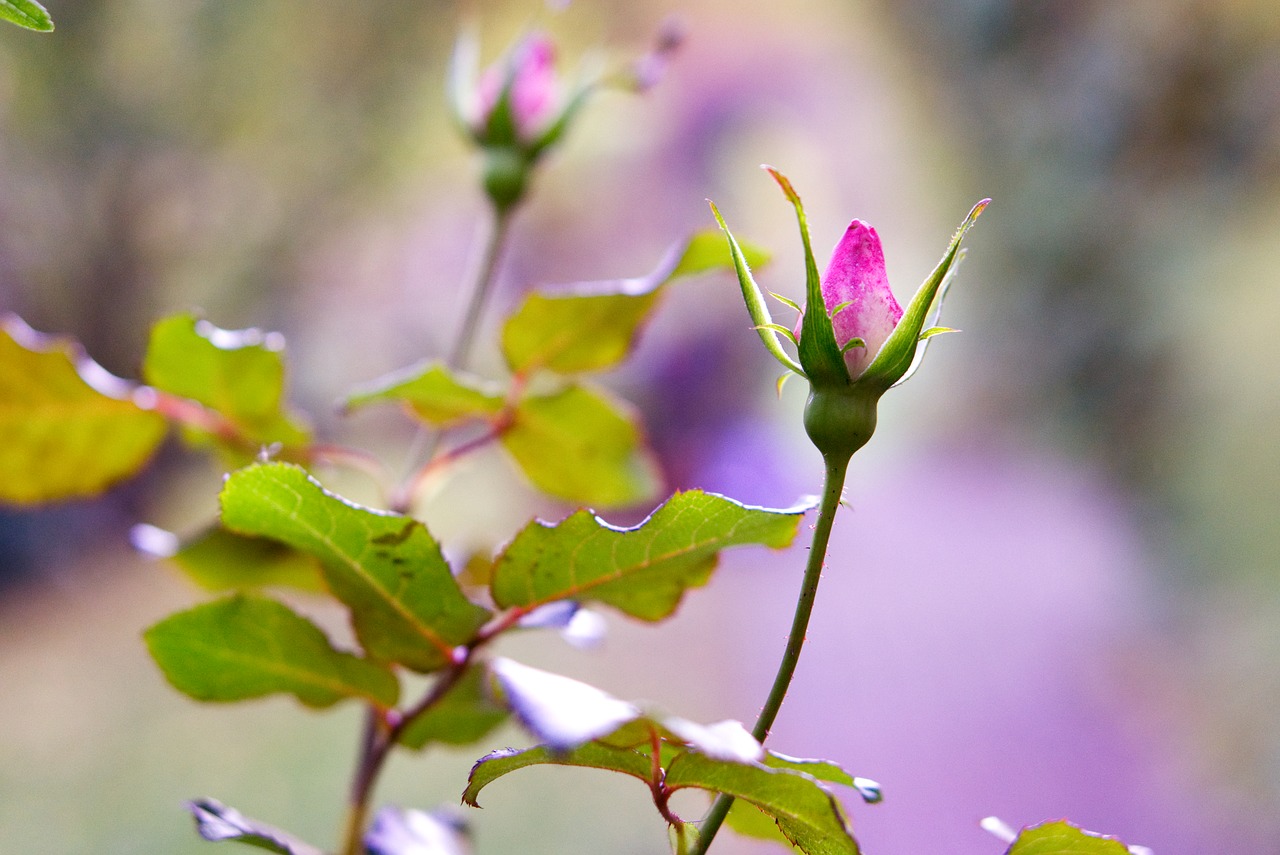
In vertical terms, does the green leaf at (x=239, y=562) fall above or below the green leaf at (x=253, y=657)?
above

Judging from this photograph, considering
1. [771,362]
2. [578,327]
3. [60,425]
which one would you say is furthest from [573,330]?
[771,362]

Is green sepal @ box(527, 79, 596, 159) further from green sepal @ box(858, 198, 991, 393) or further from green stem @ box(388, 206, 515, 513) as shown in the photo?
green sepal @ box(858, 198, 991, 393)

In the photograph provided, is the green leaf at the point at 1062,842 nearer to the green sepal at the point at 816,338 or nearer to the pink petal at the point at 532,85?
the green sepal at the point at 816,338

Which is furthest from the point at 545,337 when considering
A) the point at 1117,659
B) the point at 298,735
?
the point at 1117,659

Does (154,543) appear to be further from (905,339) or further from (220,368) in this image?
(905,339)

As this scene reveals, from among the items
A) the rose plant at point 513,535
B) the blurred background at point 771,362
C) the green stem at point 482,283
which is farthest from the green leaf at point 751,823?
the blurred background at point 771,362

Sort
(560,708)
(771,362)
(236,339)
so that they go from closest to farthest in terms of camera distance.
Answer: (560,708), (236,339), (771,362)
